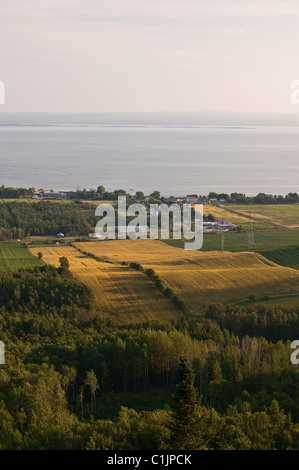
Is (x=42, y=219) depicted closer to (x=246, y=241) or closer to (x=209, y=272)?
(x=246, y=241)

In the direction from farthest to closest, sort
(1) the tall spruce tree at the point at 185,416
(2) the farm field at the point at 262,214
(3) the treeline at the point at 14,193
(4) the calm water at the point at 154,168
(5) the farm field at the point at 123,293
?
(4) the calm water at the point at 154,168 < (3) the treeline at the point at 14,193 < (2) the farm field at the point at 262,214 < (5) the farm field at the point at 123,293 < (1) the tall spruce tree at the point at 185,416

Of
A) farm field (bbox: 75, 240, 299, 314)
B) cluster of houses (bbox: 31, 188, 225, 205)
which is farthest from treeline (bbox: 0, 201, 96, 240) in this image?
farm field (bbox: 75, 240, 299, 314)

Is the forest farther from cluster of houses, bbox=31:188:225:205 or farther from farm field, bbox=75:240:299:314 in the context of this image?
cluster of houses, bbox=31:188:225:205

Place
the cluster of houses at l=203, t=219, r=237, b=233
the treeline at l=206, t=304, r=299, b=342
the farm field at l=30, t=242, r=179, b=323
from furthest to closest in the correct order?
the cluster of houses at l=203, t=219, r=237, b=233
the farm field at l=30, t=242, r=179, b=323
the treeline at l=206, t=304, r=299, b=342

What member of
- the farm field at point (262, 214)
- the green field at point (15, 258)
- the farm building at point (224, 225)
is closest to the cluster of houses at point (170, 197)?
the farm field at point (262, 214)

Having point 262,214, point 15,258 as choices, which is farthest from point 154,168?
point 15,258

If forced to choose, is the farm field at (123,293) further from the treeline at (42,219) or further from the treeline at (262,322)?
the treeline at (42,219)
